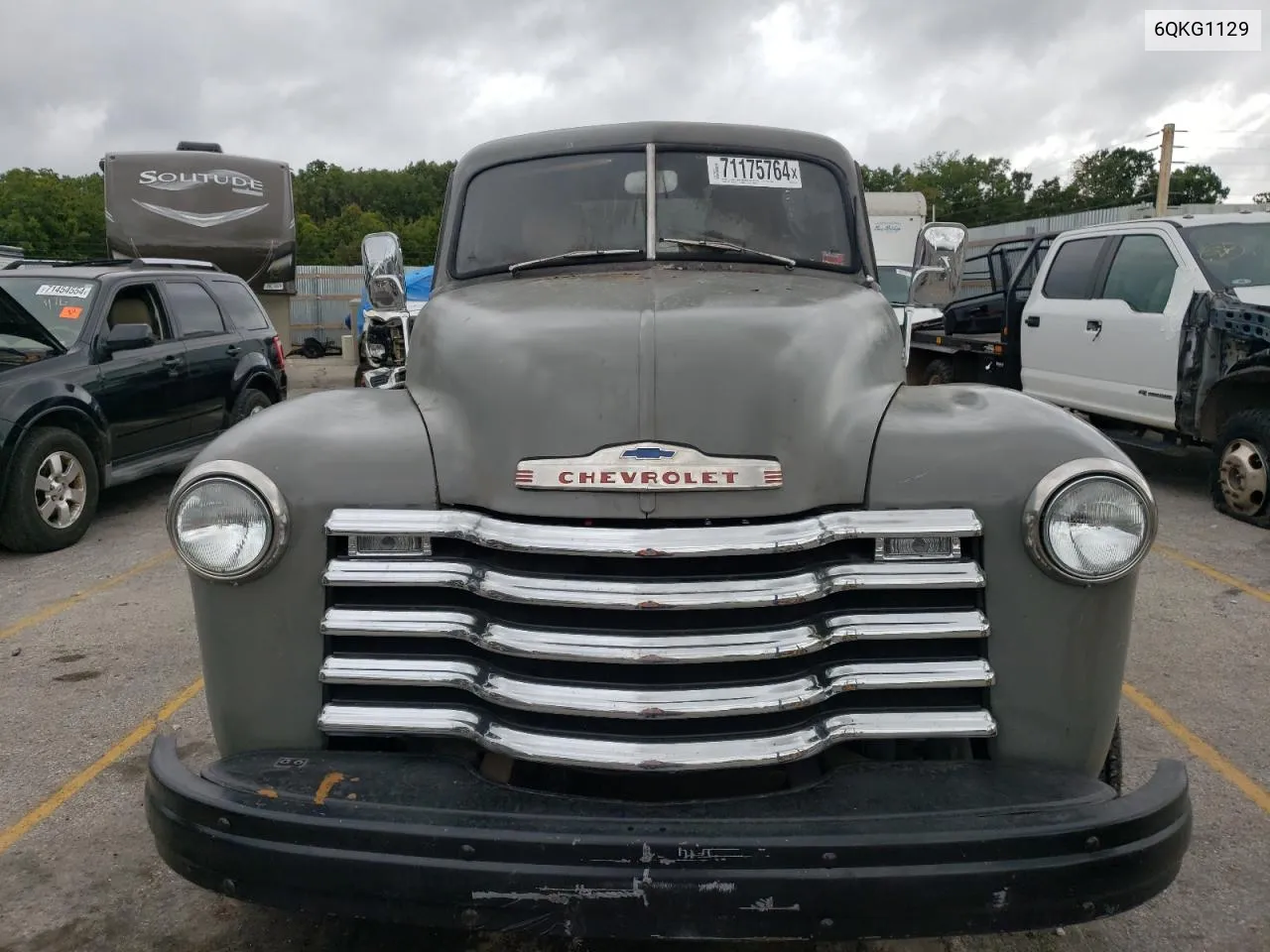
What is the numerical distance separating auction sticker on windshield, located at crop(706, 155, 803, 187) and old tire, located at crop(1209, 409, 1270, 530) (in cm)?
472

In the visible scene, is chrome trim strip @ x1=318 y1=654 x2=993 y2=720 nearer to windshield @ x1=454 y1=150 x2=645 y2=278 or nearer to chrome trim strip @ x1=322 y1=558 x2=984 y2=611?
chrome trim strip @ x1=322 y1=558 x2=984 y2=611

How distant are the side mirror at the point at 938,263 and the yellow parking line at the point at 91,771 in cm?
351

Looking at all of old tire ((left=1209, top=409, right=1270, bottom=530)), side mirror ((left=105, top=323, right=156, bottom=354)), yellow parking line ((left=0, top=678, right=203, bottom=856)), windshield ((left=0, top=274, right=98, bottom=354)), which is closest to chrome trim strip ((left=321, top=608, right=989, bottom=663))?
yellow parking line ((left=0, top=678, right=203, bottom=856))

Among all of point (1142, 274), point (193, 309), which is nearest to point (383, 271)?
point (193, 309)

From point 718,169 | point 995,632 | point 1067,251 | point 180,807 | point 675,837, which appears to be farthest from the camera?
point 1067,251

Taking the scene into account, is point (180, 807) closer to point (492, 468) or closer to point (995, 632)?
point (492, 468)

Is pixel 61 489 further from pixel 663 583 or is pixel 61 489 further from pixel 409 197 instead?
pixel 409 197

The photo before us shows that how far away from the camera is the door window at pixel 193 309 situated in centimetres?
851

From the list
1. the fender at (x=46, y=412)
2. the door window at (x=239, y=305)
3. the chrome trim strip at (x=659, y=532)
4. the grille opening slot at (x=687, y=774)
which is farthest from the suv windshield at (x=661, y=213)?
the door window at (x=239, y=305)

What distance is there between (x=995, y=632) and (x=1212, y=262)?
258 inches

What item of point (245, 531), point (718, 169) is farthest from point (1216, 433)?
point (245, 531)

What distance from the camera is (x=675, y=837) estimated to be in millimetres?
2039

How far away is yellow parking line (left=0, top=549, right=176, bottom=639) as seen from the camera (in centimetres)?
542

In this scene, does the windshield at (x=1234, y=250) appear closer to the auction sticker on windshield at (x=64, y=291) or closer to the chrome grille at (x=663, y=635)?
the chrome grille at (x=663, y=635)
